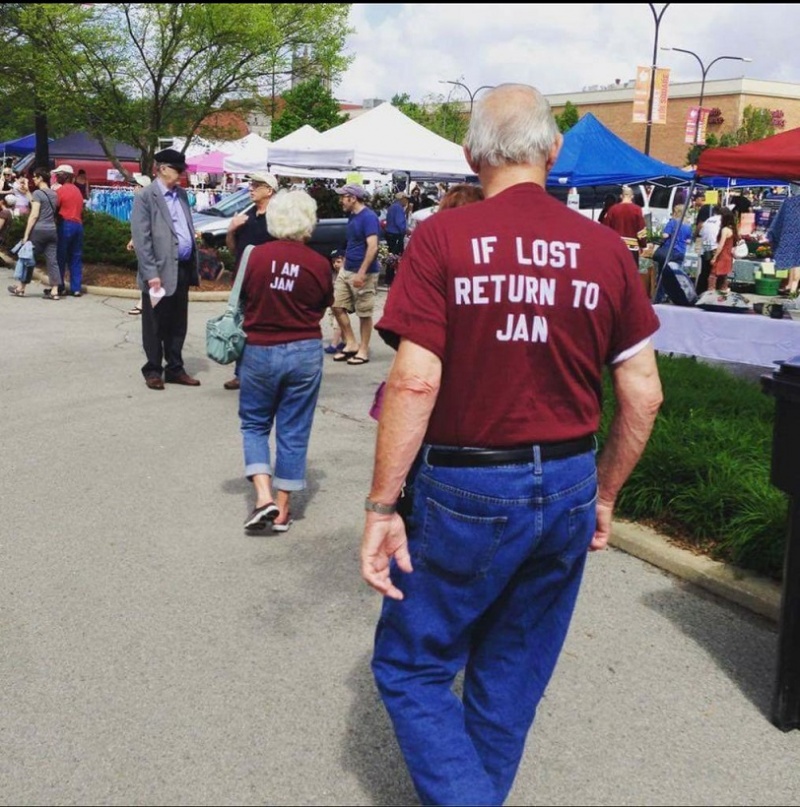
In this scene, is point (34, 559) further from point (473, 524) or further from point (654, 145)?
point (654, 145)

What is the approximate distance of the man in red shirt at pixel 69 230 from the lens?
14.3 metres

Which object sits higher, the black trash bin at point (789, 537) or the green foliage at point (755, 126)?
the green foliage at point (755, 126)

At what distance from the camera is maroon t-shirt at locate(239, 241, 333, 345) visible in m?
5.07

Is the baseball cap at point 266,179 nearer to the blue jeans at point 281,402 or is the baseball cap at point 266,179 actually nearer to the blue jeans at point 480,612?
the blue jeans at point 281,402

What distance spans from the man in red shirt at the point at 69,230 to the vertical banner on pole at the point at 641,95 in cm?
2342

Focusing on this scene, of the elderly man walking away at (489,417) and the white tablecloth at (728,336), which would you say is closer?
the elderly man walking away at (489,417)

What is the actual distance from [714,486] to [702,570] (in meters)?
0.63

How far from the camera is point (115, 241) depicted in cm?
→ 1673

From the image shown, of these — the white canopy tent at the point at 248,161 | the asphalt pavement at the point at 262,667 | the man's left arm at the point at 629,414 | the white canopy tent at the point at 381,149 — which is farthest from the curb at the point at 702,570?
the white canopy tent at the point at 248,161

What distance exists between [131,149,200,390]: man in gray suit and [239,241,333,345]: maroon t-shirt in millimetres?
3356

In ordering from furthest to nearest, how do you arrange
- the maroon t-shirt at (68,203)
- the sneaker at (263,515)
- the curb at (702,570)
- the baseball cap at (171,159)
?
1. the maroon t-shirt at (68,203)
2. the baseball cap at (171,159)
3. the sneaker at (263,515)
4. the curb at (702,570)

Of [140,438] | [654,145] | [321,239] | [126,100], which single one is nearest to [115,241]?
[321,239]

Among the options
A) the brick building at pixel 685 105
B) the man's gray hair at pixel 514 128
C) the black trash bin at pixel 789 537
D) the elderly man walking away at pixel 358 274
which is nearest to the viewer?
the man's gray hair at pixel 514 128

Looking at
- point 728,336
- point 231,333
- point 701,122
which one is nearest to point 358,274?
point 728,336
